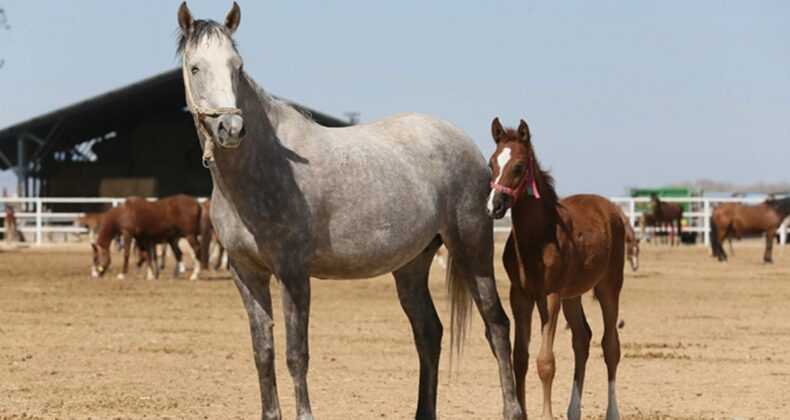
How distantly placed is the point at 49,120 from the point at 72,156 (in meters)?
6.53

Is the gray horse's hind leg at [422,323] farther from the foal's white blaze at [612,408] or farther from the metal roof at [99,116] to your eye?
the metal roof at [99,116]

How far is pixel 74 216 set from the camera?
3784 centimetres

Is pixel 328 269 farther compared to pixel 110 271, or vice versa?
pixel 110 271

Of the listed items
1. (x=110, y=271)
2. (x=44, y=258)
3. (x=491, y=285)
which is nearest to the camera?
(x=491, y=285)

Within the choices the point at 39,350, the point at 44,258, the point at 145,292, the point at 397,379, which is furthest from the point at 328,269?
the point at 44,258

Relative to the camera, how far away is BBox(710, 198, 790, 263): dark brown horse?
3134 centimetres

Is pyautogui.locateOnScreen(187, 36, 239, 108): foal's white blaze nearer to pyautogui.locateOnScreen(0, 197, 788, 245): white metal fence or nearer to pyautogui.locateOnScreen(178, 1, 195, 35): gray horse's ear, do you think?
pyautogui.locateOnScreen(178, 1, 195, 35): gray horse's ear

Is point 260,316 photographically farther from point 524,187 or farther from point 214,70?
point 524,187

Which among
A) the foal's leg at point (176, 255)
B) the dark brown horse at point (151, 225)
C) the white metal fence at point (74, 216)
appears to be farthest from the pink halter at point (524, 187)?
the white metal fence at point (74, 216)

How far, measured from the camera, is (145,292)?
19.6 meters

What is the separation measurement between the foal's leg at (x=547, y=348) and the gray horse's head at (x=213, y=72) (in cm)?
247

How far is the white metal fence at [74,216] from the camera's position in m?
35.6

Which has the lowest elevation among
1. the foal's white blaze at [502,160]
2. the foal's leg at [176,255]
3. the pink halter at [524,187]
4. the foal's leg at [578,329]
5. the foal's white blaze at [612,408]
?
the foal's leg at [176,255]

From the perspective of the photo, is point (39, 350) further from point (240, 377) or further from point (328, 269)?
point (328, 269)
